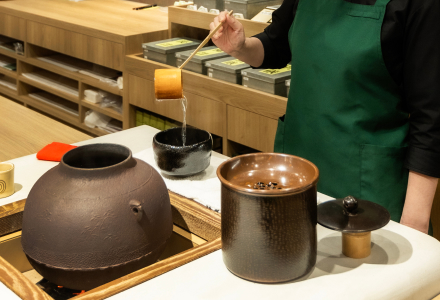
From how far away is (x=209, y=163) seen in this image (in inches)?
60.3

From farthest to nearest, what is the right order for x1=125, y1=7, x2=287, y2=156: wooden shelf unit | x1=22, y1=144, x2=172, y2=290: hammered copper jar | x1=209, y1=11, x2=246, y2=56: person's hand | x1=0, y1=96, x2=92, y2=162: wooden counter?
x1=125, y1=7, x2=287, y2=156: wooden shelf unit → x1=0, y1=96, x2=92, y2=162: wooden counter → x1=209, y1=11, x2=246, y2=56: person's hand → x1=22, y1=144, x2=172, y2=290: hammered copper jar

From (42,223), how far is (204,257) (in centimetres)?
34

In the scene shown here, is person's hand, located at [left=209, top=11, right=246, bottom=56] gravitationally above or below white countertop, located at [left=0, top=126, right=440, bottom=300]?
above

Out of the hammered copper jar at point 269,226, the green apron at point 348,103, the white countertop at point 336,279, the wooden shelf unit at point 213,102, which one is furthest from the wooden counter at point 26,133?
the hammered copper jar at point 269,226

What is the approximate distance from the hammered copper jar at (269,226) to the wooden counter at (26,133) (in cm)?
143

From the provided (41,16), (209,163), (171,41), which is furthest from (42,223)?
(41,16)

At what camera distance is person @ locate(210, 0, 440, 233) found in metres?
1.31

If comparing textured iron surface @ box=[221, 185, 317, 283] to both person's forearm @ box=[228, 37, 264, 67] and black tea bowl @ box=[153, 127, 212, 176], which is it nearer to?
black tea bowl @ box=[153, 127, 212, 176]

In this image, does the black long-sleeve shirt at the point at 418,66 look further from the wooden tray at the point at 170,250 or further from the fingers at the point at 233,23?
the wooden tray at the point at 170,250

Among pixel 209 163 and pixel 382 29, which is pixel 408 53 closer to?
pixel 382 29

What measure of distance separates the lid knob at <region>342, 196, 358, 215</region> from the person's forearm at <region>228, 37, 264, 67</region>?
2.86ft

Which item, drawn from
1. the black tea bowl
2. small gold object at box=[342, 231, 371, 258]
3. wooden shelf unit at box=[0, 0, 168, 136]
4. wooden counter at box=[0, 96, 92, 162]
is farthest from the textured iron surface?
wooden shelf unit at box=[0, 0, 168, 136]

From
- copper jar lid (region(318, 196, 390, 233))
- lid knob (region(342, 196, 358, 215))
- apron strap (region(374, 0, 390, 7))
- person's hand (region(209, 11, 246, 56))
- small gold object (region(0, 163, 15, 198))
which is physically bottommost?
small gold object (region(0, 163, 15, 198))

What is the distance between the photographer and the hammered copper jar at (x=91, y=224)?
3.33ft
